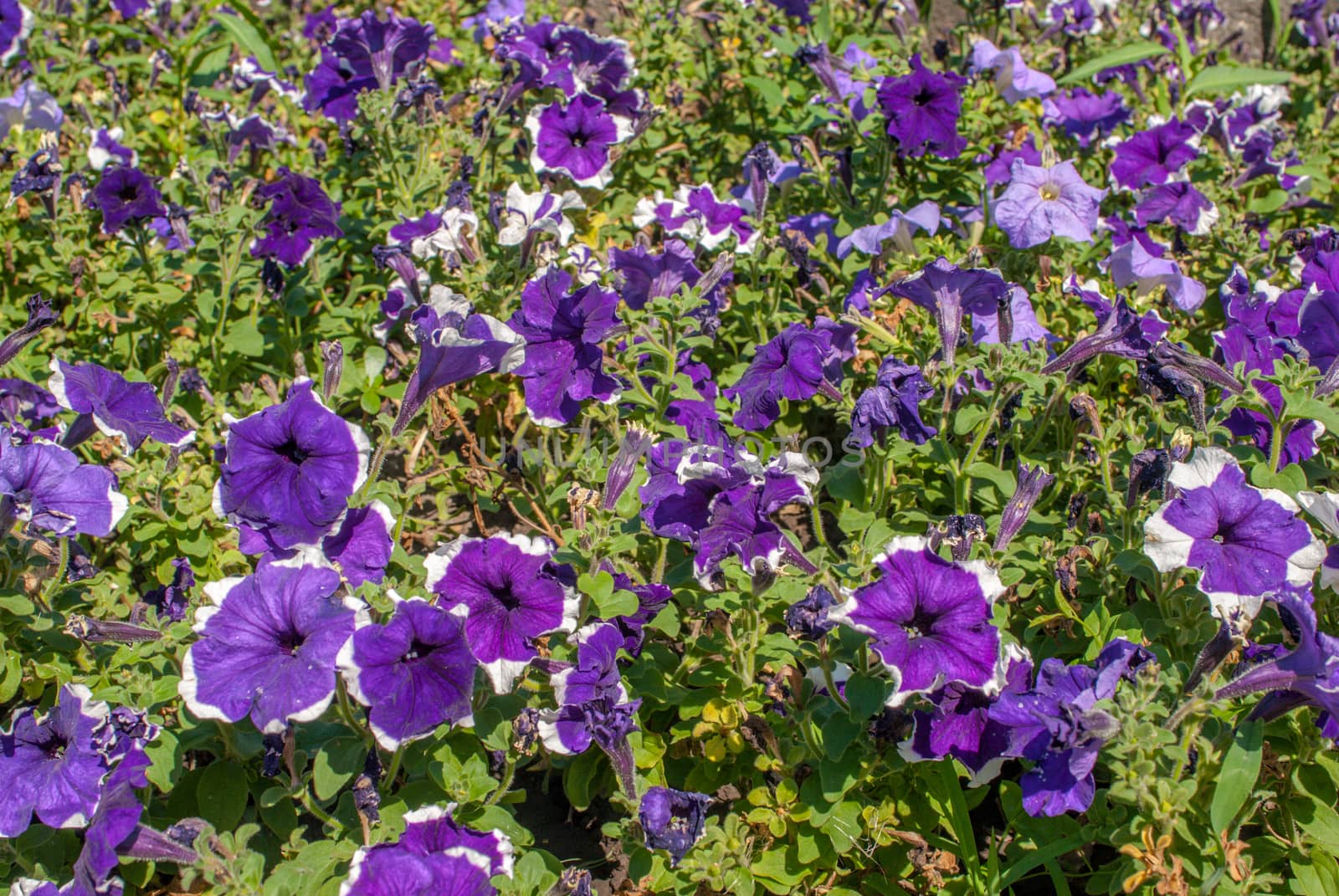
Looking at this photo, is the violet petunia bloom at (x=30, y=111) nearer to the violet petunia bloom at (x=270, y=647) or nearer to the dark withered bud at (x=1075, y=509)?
the violet petunia bloom at (x=270, y=647)

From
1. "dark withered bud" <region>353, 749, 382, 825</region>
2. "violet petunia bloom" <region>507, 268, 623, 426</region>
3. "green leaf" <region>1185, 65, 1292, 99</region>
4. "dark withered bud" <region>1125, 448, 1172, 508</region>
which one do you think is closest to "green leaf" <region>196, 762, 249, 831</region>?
"dark withered bud" <region>353, 749, 382, 825</region>

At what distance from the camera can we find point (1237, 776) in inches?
81.2

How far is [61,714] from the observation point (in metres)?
2.32

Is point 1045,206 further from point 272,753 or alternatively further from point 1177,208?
point 272,753

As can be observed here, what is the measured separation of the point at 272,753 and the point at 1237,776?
6.45 feet

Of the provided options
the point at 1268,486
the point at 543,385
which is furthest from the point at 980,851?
the point at 543,385

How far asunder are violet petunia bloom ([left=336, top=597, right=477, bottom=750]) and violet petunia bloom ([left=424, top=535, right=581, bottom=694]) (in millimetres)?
113

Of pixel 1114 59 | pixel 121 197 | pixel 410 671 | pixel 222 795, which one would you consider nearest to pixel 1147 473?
pixel 410 671

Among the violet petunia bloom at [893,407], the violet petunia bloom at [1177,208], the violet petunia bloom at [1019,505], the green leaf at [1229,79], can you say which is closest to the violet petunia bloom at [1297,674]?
the violet petunia bloom at [1019,505]

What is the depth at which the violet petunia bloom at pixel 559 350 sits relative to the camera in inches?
120

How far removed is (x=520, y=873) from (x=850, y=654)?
2.87ft

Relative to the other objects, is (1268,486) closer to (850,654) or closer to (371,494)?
(850,654)

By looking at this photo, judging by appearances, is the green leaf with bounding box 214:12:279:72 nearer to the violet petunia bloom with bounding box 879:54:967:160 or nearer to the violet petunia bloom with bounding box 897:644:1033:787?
the violet petunia bloom with bounding box 879:54:967:160

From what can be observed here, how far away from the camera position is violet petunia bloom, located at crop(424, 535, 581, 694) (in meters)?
2.35
